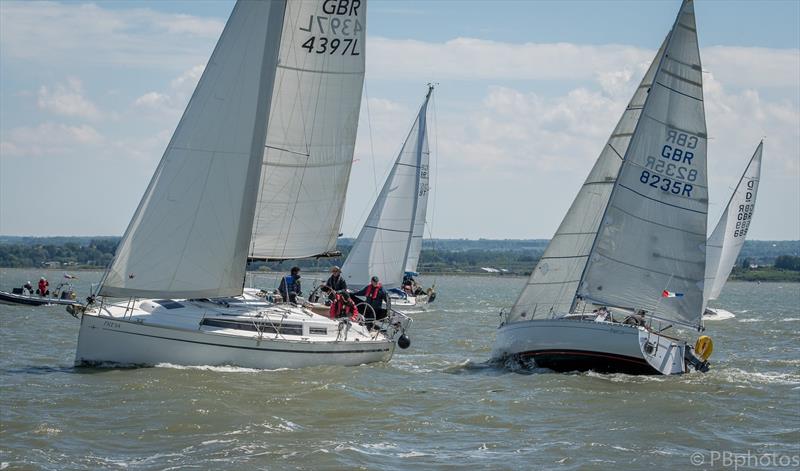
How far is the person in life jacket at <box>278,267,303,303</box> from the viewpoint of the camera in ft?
81.6

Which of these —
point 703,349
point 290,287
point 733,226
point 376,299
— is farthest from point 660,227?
point 733,226

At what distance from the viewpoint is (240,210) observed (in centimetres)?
2280

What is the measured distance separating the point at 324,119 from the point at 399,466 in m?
11.4

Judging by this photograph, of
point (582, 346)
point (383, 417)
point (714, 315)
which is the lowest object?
point (383, 417)

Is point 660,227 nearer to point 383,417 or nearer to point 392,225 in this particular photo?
point 383,417

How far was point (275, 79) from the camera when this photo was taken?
2386 cm

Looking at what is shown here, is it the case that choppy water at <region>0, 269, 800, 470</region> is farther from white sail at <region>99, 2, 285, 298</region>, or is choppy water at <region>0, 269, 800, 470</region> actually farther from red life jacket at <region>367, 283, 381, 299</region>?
white sail at <region>99, 2, 285, 298</region>

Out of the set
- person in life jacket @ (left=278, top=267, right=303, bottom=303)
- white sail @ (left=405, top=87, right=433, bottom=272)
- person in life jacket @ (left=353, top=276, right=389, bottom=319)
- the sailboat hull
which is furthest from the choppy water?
white sail @ (left=405, top=87, right=433, bottom=272)

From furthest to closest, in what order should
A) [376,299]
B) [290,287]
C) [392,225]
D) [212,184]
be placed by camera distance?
[392,225], [376,299], [290,287], [212,184]

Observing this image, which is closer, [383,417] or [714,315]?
[383,417]

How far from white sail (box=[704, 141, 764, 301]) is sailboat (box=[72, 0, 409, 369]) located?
82.5ft

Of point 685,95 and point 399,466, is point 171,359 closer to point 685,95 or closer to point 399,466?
point 399,466

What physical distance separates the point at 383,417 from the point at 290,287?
23.5 ft

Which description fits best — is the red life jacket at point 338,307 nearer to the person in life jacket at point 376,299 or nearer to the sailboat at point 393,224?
the person in life jacket at point 376,299
